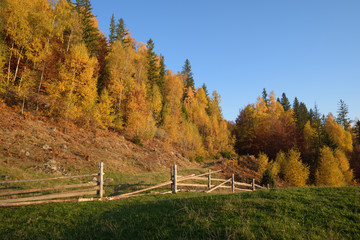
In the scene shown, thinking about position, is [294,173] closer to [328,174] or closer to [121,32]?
[328,174]

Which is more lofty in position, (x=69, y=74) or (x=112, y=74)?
(x=112, y=74)

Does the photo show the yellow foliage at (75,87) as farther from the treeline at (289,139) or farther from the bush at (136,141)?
the treeline at (289,139)

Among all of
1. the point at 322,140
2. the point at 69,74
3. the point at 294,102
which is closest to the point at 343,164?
the point at 322,140

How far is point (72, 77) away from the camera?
22.1m

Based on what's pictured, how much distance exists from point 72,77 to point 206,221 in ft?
76.7

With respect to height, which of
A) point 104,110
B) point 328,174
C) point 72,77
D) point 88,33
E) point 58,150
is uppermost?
point 88,33

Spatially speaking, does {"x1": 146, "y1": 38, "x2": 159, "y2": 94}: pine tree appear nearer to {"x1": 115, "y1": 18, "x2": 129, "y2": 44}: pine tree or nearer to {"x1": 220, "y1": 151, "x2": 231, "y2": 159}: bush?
{"x1": 115, "y1": 18, "x2": 129, "y2": 44}: pine tree

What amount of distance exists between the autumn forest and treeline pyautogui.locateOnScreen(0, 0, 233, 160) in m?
0.11

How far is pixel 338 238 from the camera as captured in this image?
3.89m

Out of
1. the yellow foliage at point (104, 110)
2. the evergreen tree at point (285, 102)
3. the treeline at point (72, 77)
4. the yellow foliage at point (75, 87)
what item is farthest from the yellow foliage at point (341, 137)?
the yellow foliage at point (75, 87)

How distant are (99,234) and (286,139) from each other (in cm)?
5044

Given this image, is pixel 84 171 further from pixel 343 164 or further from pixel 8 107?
pixel 343 164

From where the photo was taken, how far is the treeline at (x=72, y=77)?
20.3 m

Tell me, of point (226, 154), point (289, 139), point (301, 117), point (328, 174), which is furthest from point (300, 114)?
point (226, 154)
